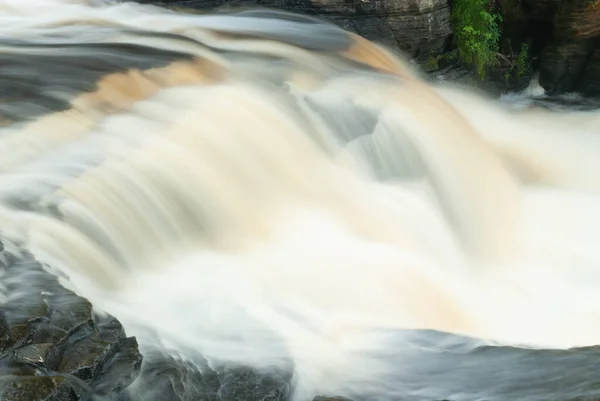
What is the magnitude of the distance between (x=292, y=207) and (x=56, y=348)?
7.70 feet

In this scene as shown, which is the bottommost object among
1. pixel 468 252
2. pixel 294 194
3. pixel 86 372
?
pixel 468 252

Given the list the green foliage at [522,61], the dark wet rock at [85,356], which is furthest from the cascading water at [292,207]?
the green foliage at [522,61]

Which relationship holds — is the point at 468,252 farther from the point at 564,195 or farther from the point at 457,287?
the point at 564,195

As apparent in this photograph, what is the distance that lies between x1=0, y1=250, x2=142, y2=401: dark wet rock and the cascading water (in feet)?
0.45

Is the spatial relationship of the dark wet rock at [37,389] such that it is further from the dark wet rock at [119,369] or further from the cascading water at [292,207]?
the cascading water at [292,207]

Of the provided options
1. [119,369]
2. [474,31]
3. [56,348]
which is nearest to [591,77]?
[474,31]

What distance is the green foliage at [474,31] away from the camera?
24.7 feet

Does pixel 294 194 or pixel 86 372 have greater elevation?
pixel 86 372

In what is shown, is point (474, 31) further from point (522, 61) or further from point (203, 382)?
point (203, 382)

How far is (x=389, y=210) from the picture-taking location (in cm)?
462

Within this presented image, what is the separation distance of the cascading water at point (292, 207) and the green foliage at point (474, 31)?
4.35 ft

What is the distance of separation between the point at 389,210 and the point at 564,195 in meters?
1.89

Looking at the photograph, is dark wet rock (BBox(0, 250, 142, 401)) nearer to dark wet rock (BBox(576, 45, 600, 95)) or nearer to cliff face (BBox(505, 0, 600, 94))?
cliff face (BBox(505, 0, 600, 94))

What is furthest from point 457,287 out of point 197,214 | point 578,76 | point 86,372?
point 578,76
